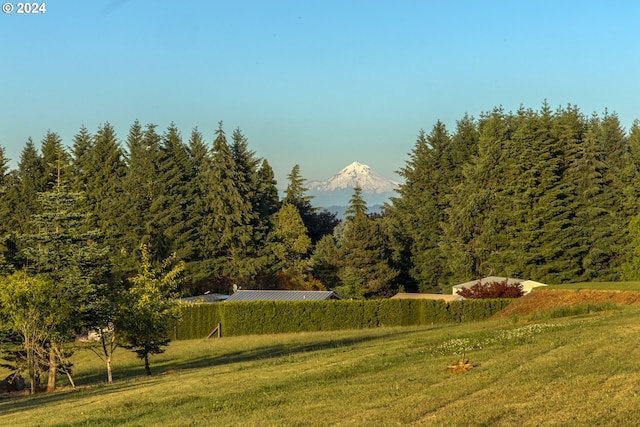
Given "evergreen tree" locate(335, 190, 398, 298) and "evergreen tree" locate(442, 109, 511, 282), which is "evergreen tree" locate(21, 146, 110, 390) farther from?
"evergreen tree" locate(442, 109, 511, 282)

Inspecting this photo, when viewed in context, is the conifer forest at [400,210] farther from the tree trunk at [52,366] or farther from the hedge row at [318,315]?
the tree trunk at [52,366]

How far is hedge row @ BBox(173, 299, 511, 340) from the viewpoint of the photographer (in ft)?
208

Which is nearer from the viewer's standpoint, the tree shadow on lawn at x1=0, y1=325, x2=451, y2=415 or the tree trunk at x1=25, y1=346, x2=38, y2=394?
the tree shadow on lawn at x1=0, y1=325, x2=451, y2=415

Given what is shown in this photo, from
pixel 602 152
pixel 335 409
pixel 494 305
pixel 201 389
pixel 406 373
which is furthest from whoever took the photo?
pixel 602 152

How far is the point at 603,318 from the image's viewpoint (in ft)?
108

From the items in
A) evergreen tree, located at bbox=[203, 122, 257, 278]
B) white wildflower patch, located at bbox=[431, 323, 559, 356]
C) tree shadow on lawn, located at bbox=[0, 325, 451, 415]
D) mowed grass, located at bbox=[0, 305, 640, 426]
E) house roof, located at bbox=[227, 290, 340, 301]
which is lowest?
tree shadow on lawn, located at bbox=[0, 325, 451, 415]

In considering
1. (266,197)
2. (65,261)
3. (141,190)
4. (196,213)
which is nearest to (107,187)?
(141,190)

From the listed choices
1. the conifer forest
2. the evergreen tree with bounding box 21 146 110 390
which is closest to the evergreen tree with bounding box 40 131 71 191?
the conifer forest

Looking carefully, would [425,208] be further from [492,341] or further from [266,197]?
[492,341]

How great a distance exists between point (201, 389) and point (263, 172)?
87996 millimetres

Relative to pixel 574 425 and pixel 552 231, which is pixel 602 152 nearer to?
pixel 552 231

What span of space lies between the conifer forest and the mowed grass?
52.0 metres

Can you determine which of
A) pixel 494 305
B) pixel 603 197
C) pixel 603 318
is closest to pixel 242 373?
pixel 603 318

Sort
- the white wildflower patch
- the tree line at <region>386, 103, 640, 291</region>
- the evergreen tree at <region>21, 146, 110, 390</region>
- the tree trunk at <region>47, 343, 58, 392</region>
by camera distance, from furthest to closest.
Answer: the tree line at <region>386, 103, 640, 291</region>
the evergreen tree at <region>21, 146, 110, 390</region>
the tree trunk at <region>47, 343, 58, 392</region>
the white wildflower patch
